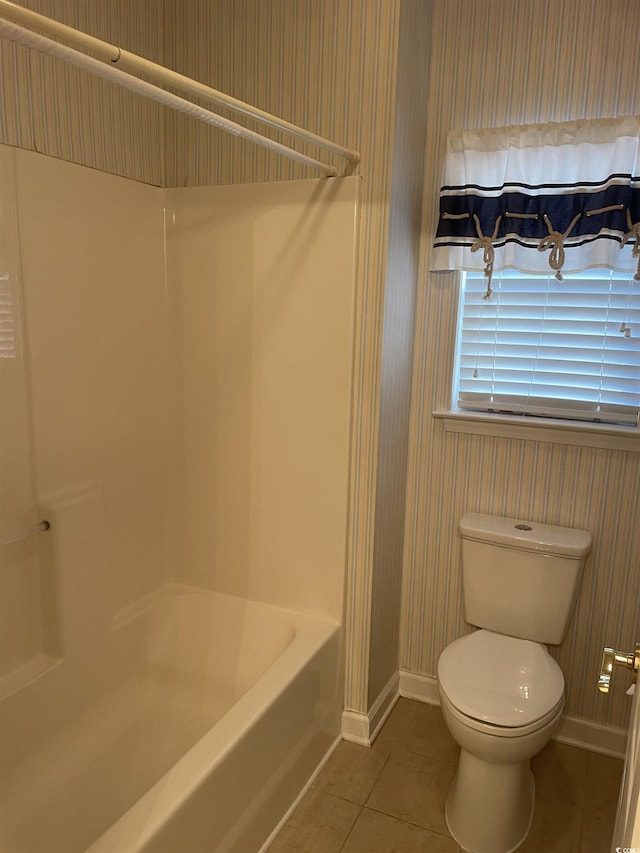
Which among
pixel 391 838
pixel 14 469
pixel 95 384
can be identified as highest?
pixel 95 384

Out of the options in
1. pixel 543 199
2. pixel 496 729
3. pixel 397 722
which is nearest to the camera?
pixel 496 729

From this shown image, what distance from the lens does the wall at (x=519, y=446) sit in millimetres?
2035

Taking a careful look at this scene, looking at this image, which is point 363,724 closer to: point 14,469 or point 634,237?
point 14,469

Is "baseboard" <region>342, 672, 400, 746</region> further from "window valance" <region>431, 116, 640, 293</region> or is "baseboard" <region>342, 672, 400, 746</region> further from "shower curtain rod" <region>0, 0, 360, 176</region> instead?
"shower curtain rod" <region>0, 0, 360, 176</region>

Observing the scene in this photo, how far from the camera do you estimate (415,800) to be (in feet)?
6.85

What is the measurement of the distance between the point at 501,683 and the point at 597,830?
1.82ft

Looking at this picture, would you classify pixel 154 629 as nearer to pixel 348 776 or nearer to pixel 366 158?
pixel 348 776

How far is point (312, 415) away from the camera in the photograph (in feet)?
7.25

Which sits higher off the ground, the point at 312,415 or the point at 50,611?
the point at 312,415

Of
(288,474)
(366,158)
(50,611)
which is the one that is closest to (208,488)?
(288,474)

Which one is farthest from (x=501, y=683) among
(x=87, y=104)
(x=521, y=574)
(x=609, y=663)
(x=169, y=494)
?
(x=87, y=104)

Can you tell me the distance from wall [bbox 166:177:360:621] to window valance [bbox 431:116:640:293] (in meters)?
0.41

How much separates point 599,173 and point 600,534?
3.79 feet

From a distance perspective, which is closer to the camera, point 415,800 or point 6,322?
point 6,322
